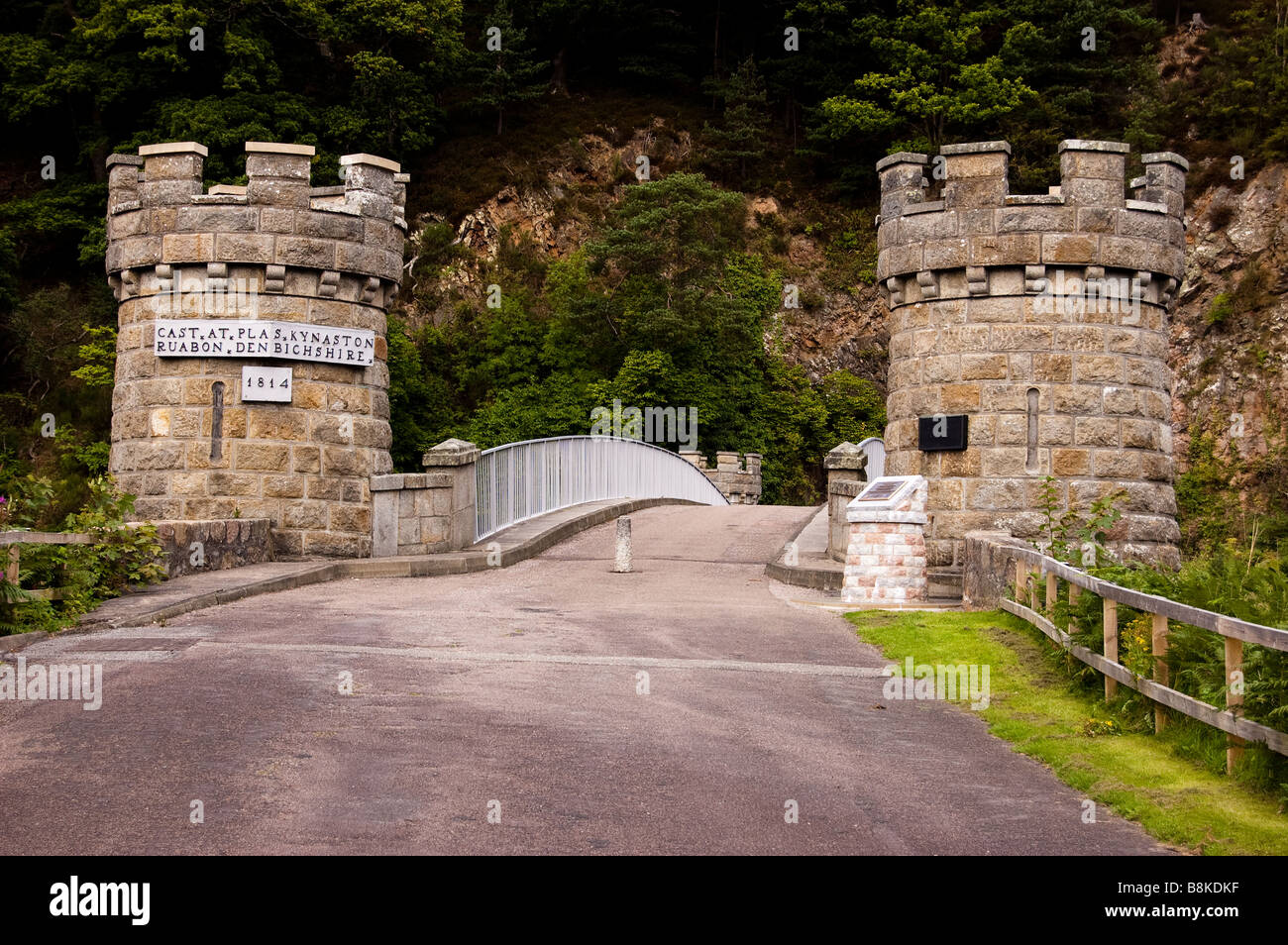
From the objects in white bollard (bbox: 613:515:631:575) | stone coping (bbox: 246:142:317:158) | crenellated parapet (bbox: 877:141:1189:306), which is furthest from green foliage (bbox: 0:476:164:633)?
crenellated parapet (bbox: 877:141:1189:306)

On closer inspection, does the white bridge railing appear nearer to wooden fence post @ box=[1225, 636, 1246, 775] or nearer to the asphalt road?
the asphalt road

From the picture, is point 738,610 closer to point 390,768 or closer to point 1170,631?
point 1170,631

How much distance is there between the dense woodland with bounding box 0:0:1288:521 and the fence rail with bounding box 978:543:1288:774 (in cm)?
2834

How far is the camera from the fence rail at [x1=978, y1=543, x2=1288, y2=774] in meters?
5.96

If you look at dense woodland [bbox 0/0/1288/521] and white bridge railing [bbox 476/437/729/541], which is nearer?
white bridge railing [bbox 476/437/729/541]

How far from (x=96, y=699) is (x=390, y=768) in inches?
99.7

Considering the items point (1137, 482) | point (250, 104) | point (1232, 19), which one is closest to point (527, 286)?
point (250, 104)

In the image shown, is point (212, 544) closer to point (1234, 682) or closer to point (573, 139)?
point (1234, 682)

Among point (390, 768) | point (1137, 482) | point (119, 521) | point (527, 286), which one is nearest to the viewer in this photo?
point (390, 768)

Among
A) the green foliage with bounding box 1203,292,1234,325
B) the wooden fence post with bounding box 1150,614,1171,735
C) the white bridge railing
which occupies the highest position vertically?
the green foliage with bounding box 1203,292,1234,325

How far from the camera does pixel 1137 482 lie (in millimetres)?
14961

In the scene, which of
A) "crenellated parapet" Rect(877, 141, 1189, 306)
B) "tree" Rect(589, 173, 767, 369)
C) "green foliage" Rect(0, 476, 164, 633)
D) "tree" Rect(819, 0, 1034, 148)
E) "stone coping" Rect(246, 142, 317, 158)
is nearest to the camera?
"green foliage" Rect(0, 476, 164, 633)

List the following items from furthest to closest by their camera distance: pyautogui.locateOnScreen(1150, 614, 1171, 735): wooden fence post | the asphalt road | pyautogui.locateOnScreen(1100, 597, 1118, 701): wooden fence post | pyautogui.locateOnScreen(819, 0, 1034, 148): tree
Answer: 1. pyautogui.locateOnScreen(819, 0, 1034, 148): tree
2. pyautogui.locateOnScreen(1100, 597, 1118, 701): wooden fence post
3. pyautogui.locateOnScreen(1150, 614, 1171, 735): wooden fence post
4. the asphalt road

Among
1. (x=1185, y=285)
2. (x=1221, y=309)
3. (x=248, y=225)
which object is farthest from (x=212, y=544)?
(x=1185, y=285)
